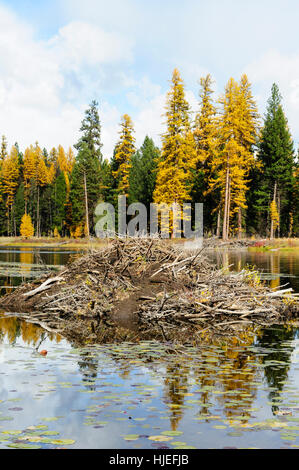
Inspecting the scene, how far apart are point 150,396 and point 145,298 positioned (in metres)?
6.16

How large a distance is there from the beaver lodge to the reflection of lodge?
1.08 ft

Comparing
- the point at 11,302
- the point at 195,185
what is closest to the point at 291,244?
the point at 195,185

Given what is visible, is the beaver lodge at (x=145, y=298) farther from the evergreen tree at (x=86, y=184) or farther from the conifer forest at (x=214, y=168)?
the evergreen tree at (x=86, y=184)

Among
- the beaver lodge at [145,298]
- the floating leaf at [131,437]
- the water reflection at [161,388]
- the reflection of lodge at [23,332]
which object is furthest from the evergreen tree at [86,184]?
the floating leaf at [131,437]

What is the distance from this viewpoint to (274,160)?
5266cm

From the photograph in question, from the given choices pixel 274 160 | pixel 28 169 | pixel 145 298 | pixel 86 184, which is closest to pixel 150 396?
pixel 145 298

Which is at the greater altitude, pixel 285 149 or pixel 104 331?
pixel 285 149

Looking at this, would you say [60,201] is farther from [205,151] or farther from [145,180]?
[205,151]

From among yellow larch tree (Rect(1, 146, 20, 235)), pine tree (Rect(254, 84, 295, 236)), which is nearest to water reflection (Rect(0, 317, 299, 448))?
pine tree (Rect(254, 84, 295, 236))

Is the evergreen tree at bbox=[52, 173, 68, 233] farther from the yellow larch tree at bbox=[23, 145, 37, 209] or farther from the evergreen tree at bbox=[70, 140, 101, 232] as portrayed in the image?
the evergreen tree at bbox=[70, 140, 101, 232]

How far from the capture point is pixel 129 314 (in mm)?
11664

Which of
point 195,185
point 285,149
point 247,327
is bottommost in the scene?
point 247,327
